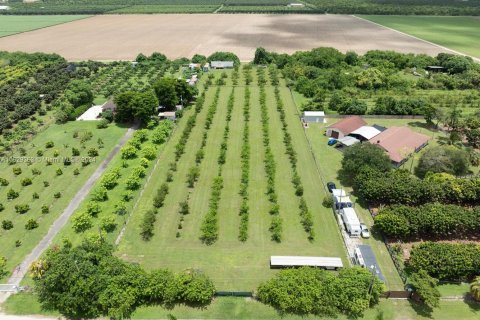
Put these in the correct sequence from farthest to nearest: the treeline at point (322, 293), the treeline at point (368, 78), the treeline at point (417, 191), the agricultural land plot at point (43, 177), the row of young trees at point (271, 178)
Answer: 1. the treeline at point (368, 78)
2. the treeline at point (417, 191)
3. the agricultural land plot at point (43, 177)
4. the row of young trees at point (271, 178)
5. the treeline at point (322, 293)

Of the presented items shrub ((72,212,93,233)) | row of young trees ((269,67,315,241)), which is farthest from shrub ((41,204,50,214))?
row of young trees ((269,67,315,241))

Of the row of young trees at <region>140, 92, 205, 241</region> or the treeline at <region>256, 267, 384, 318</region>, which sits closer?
the treeline at <region>256, 267, 384, 318</region>

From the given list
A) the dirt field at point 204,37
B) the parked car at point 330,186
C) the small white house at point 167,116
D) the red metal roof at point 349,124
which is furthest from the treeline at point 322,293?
the dirt field at point 204,37

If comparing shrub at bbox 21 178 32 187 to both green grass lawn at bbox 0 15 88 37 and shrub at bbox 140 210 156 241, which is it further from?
green grass lawn at bbox 0 15 88 37

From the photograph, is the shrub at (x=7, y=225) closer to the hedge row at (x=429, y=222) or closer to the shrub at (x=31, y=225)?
the shrub at (x=31, y=225)

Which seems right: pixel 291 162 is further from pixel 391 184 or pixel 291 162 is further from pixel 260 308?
pixel 260 308

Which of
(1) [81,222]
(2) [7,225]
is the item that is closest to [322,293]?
(1) [81,222]

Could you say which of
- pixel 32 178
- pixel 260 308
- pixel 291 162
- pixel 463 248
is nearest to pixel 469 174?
pixel 463 248
